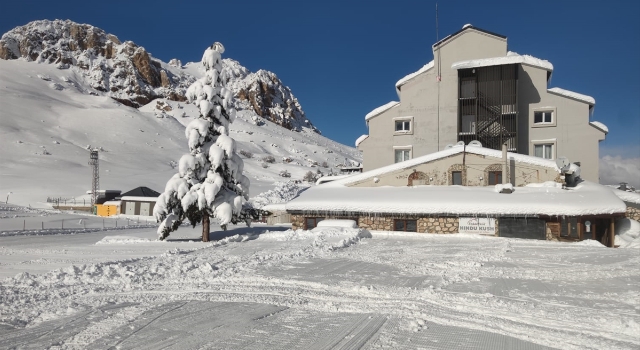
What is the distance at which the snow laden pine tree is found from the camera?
750 inches

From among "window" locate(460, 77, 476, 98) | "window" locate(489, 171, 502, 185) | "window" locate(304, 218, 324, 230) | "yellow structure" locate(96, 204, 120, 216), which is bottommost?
"yellow structure" locate(96, 204, 120, 216)

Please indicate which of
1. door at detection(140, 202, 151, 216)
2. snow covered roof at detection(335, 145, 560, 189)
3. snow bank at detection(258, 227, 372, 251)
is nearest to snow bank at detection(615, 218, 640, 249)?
snow covered roof at detection(335, 145, 560, 189)

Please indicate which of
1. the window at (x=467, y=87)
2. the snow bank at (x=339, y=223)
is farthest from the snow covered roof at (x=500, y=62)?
the snow bank at (x=339, y=223)

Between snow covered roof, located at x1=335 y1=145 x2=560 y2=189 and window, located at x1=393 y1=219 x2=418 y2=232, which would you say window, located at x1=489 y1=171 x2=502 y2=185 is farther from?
window, located at x1=393 y1=219 x2=418 y2=232

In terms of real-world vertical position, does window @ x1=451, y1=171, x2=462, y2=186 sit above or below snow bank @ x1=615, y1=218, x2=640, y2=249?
above

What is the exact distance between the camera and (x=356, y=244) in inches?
720

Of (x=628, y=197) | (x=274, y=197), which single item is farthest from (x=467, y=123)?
(x=274, y=197)

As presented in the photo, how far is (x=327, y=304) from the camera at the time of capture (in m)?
7.54

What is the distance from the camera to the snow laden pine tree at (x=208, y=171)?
750 inches

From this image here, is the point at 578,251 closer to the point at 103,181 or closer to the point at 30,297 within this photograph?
the point at 30,297

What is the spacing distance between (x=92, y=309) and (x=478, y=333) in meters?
6.41

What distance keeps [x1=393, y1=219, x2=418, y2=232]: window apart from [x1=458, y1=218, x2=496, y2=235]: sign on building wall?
243 centimetres

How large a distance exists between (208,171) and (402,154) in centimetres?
1827

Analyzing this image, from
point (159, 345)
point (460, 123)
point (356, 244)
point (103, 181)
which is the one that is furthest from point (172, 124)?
point (159, 345)
